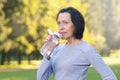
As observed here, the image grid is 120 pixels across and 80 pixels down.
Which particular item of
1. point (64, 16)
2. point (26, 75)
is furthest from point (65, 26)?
point (26, 75)

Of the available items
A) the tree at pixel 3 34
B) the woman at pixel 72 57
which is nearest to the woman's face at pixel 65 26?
the woman at pixel 72 57

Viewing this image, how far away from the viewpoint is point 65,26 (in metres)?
1.69

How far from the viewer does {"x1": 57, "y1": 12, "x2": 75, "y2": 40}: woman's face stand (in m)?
1.69

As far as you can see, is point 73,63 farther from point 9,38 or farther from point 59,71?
point 9,38

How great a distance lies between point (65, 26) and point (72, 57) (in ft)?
0.46

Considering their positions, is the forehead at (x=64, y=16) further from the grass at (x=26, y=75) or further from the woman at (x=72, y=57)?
the grass at (x=26, y=75)

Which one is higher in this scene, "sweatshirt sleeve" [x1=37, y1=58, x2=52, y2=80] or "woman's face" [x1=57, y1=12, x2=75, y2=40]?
"woman's face" [x1=57, y1=12, x2=75, y2=40]

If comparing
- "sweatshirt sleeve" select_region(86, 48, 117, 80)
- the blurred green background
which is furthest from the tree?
"sweatshirt sleeve" select_region(86, 48, 117, 80)

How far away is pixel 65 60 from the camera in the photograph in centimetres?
170

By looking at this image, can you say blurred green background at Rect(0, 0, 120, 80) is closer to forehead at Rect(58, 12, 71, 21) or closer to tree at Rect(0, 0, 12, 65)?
tree at Rect(0, 0, 12, 65)

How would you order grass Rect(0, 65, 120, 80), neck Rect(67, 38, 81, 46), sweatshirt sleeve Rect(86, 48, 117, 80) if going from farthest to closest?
grass Rect(0, 65, 120, 80), neck Rect(67, 38, 81, 46), sweatshirt sleeve Rect(86, 48, 117, 80)

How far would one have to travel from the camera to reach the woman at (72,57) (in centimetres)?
163

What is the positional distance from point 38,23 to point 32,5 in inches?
25.1

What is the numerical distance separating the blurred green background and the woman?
10301 mm
